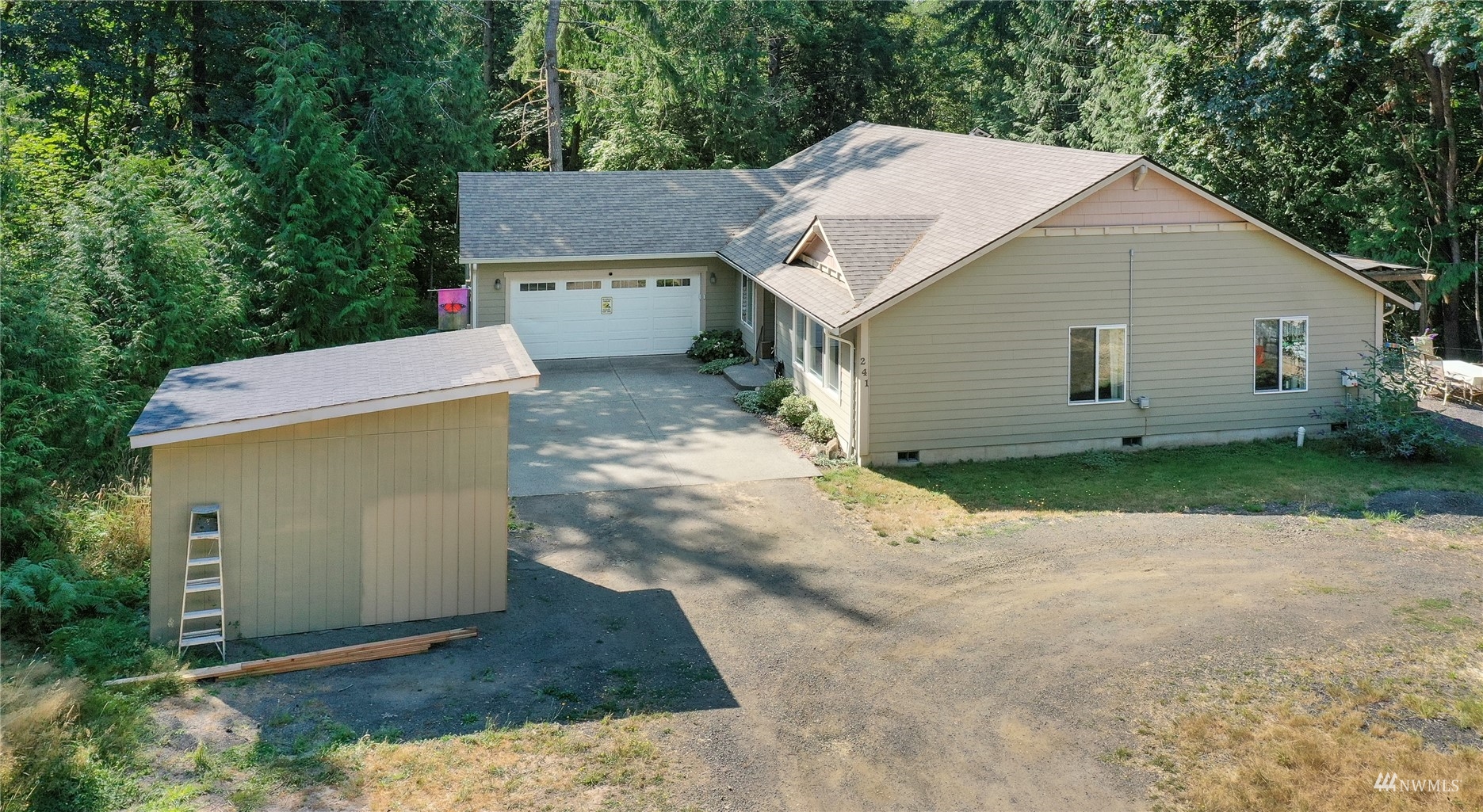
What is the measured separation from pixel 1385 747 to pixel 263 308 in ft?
61.6

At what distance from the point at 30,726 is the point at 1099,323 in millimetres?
14115

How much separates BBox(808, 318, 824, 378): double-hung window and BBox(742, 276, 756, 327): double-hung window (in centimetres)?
418

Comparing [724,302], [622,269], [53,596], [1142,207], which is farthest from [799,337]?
[53,596]

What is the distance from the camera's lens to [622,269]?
2473cm

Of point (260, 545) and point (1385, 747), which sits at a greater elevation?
point (260, 545)

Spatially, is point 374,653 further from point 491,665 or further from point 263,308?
point 263,308

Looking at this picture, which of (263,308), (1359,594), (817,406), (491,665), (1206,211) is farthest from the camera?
(263,308)

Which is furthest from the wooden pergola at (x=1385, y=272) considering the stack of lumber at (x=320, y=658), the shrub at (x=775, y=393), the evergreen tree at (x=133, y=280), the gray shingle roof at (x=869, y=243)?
the evergreen tree at (x=133, y=280)

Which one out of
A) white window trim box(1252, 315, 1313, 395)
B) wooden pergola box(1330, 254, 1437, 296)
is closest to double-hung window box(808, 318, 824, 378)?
white window trim box(1252, 315, 1313, 395)

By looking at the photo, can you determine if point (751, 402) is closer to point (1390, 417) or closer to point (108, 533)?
point (1390, 417)

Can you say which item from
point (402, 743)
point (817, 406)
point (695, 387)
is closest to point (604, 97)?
point (695, 387)

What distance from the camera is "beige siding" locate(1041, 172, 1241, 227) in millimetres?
16953

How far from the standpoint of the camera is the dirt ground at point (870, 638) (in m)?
8.63

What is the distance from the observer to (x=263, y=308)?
21.3 meters
